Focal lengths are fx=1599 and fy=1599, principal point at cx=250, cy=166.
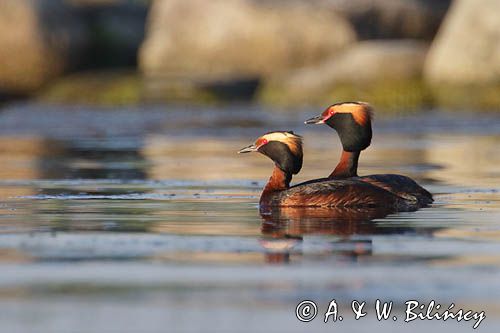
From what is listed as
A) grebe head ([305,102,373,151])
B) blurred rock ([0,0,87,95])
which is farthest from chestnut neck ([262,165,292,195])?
blurred rock ([0,0,87,95])

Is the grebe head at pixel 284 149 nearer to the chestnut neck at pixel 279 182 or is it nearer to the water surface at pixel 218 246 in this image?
the chestnut neck at pixel 279 182

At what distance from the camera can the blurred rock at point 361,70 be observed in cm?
3378

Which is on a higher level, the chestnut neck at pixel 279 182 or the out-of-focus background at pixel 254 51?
the out-of-focus background at pixel 254 51

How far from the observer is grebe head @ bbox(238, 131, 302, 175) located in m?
13.6

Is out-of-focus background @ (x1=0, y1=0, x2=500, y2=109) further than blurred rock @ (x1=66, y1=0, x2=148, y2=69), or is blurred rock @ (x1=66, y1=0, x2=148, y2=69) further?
blurred rock @ (x1=66, y1=0, x2=148, y2=69)

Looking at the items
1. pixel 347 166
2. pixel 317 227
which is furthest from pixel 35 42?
pixel 317 227

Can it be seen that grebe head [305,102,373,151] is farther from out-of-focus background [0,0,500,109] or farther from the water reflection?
out-of-focus background [0,0,500,109]

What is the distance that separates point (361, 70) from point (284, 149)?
2050 centimetres

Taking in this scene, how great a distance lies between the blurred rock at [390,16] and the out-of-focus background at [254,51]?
0.9 inches

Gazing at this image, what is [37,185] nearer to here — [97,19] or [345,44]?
[345,44]

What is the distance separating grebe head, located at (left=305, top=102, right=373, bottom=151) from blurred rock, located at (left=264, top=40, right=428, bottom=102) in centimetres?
1941

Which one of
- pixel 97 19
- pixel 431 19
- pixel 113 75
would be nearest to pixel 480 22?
pixel 431 19

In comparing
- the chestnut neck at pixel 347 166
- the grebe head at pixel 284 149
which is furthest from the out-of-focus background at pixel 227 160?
the chestnut neck at pixel 347 166

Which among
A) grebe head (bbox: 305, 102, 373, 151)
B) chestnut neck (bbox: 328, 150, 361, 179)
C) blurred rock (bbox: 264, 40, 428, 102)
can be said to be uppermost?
blurred rock (bbox: 264, 40, 428, 102)
